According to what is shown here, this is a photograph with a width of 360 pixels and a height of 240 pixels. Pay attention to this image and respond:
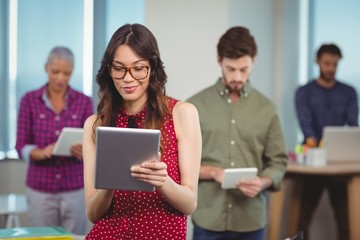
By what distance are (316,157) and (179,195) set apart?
3478mm

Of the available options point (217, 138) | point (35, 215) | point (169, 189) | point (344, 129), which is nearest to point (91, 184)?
point (169, 189)

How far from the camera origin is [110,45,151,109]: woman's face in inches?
81.5

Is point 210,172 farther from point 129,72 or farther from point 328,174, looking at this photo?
point 328,174

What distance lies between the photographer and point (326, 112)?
5961mm

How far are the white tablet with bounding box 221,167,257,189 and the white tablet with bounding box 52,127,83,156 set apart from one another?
1101mm

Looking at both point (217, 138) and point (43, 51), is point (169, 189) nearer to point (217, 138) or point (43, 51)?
point (217, 138)

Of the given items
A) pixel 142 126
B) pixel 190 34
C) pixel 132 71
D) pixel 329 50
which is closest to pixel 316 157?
pixel 329 50

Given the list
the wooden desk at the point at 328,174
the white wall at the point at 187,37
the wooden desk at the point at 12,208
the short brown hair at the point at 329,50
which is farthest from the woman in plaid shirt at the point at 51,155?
the short brown hair at the point at 329,50

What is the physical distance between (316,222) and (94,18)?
2.59 meters

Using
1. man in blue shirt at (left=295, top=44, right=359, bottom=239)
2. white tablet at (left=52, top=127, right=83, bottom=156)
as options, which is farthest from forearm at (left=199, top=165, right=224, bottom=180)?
man in blue shirt at (left=295, top=44, right=359, bottom=239)

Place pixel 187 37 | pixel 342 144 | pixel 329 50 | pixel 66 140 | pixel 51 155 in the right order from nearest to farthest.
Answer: pixel 66 140
pixel 51 155
pixel 187 37
pixel 342 144
pixel 329 50

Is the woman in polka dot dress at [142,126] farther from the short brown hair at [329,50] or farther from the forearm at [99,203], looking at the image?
the short brown hair at [329,50]

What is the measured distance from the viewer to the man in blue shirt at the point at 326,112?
5926 millimetres

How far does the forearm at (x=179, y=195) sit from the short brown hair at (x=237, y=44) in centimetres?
125
